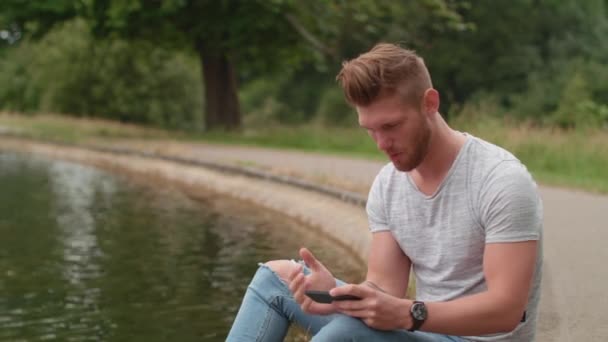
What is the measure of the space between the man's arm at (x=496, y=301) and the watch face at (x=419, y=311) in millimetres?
24

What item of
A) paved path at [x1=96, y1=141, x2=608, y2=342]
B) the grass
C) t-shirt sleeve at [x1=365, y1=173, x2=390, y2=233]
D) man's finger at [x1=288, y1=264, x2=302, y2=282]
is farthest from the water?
the grass

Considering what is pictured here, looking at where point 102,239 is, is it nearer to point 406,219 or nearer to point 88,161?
point 406,219

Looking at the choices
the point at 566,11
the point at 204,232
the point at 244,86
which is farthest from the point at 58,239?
the point at 244,86

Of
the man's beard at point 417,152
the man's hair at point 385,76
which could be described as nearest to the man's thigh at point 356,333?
the man's beard at point 417,152

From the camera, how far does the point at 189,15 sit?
25469 millimetres

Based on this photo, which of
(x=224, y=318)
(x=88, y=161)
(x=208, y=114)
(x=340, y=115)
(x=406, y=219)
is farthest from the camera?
(x=340, y=115)

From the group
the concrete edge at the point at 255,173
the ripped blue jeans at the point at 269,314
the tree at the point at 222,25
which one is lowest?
the concrete edge at the point at 255,173

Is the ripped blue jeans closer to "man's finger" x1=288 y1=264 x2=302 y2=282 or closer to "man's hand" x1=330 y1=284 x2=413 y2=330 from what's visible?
"man's finger" x1=288 y1=264 x2=302 y2=282

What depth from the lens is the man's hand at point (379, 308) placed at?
11.3 feet

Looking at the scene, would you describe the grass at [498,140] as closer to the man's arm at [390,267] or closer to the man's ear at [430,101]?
the man's arm at [390,267]

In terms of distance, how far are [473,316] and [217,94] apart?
24133 mm

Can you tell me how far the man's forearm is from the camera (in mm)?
3395

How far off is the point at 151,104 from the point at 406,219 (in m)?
36.5

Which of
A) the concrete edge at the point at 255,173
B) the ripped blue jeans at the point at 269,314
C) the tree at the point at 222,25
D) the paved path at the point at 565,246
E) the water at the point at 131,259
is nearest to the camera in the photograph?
the ripped blue jeans at the point at 269,314
